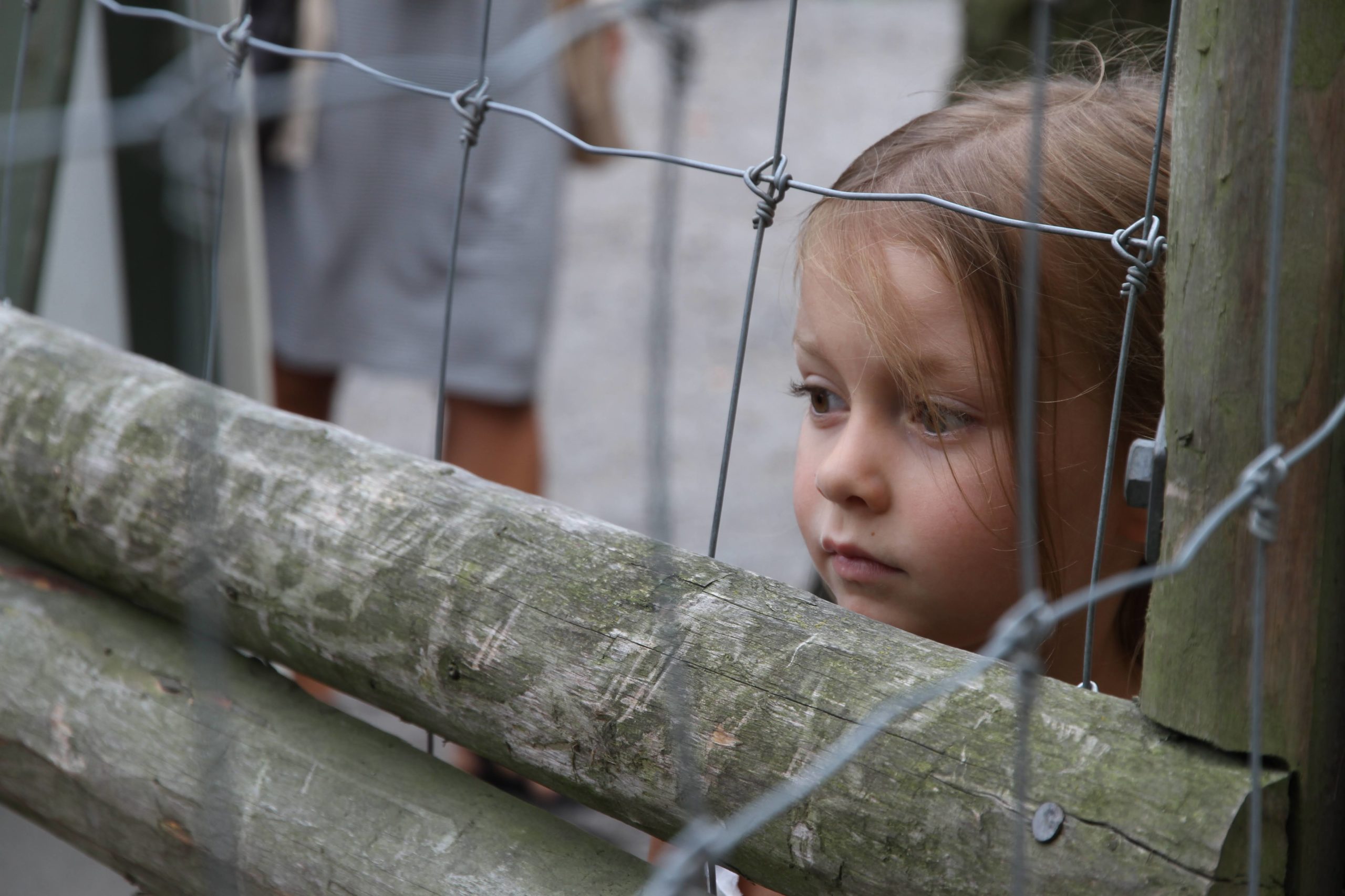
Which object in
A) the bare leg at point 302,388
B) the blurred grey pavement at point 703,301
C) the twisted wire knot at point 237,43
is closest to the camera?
the twisted wire knot at point 237,43

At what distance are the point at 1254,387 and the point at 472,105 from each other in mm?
770

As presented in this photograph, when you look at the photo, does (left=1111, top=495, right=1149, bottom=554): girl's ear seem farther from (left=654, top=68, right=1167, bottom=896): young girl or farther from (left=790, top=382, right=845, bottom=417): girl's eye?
(left=790, top=382, right=845, bottom=417): girl's eye

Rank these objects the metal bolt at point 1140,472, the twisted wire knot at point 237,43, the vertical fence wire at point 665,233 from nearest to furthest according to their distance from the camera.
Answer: the vertical fence wire at point 665,233, the metal bolt at point 1140,472, the twisted wire knot at point 237,43

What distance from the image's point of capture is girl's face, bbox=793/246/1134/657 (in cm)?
109

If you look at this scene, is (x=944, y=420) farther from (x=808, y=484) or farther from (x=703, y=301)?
(x=703, y=301)

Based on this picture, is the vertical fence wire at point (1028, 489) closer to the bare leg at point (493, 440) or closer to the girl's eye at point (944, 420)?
the girl's eye at point (944, 420)

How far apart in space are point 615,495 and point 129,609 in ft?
7.54

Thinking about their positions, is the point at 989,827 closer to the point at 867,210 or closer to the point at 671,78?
the point at 671,78

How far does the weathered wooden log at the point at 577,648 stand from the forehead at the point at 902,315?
270 millimetres

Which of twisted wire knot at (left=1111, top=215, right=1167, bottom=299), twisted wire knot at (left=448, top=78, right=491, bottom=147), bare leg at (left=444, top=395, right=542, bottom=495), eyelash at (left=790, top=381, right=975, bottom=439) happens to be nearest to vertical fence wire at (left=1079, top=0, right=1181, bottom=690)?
twisted wire knot at (left=1111, top=215, right=1167, bottom=299)

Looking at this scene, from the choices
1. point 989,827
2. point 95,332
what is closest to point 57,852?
point 95,332

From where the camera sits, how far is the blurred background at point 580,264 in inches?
92.8

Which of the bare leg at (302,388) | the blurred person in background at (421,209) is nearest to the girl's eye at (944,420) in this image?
the blurred person in background at (421,209)

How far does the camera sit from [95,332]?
118 inches
